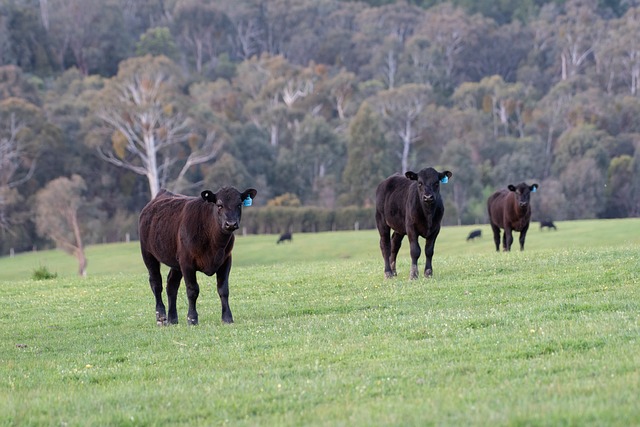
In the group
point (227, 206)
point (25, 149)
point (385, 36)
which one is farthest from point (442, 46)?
point (227, 206)

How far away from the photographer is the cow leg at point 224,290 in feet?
48.6

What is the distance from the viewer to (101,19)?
110875mm

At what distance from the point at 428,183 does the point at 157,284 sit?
5.31 m

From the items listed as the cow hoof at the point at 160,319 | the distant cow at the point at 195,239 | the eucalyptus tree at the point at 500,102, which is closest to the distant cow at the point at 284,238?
the eucalyptus tree at the point at 500,102

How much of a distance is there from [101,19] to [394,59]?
1228 inches

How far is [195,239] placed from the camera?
1496 cm

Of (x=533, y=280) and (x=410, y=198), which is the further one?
(x=410, y=198)

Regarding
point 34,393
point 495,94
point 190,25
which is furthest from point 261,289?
point 190,25

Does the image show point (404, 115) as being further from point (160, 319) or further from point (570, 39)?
point (160, 319)

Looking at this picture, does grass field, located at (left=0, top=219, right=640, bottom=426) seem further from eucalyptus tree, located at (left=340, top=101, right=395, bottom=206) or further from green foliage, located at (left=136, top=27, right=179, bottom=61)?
green foliage, located at (left=136, top=27, right=179, bottom=61)

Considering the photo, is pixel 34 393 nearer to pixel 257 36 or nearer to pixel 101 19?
pixel 101 19

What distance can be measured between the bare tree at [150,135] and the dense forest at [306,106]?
0.17 meters

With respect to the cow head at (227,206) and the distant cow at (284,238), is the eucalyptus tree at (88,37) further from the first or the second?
the cow head at (227,206)

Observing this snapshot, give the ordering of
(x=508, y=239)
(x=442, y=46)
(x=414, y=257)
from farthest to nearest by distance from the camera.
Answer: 1. (x=442, y=46)
2. (x=508, y=239)
3. (x=414, y=257)
